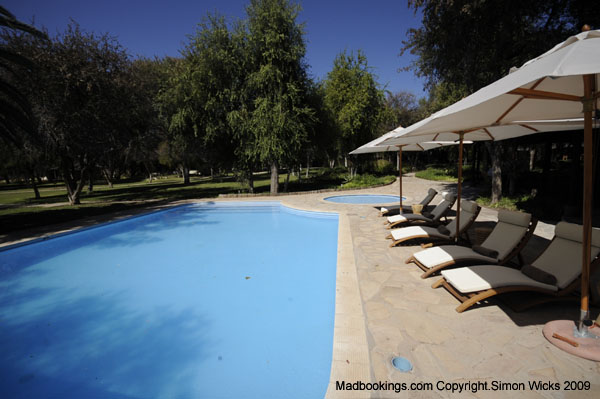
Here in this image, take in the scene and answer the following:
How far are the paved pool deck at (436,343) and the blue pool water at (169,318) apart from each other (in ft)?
2.80

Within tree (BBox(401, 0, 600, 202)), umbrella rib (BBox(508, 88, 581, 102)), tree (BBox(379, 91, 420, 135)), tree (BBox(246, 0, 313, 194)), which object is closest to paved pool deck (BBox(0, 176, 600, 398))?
umbrella rib (BBox(508, 88, 581, 102))

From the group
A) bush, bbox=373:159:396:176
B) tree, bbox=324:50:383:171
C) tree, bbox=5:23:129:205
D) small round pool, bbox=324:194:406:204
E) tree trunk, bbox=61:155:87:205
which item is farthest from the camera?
A: bush, bbox=373:159:396:176

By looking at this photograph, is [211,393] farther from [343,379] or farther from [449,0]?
[449,0]

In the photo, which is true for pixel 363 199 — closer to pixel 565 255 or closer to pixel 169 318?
pixel 565 255

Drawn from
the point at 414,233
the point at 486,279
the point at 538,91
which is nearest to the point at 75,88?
the point at 414,233

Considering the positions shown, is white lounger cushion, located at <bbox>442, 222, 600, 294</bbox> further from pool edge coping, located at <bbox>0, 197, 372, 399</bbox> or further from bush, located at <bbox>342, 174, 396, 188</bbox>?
bush, located at <bbox>342, 174, 396, 188</bbox>

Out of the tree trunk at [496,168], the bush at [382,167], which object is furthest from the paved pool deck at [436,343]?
the bush at [382,167]

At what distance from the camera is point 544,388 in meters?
2.42

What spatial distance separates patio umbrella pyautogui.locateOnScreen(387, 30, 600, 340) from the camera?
1962 mm

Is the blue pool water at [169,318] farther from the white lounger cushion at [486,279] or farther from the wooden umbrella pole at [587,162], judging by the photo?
the wooden umbrella pole at [587,162]

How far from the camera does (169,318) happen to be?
505cm

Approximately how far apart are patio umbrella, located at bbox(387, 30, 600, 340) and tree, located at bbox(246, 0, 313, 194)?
1229cm

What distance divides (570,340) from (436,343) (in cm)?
139

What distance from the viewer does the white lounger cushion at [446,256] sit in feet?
15.4
